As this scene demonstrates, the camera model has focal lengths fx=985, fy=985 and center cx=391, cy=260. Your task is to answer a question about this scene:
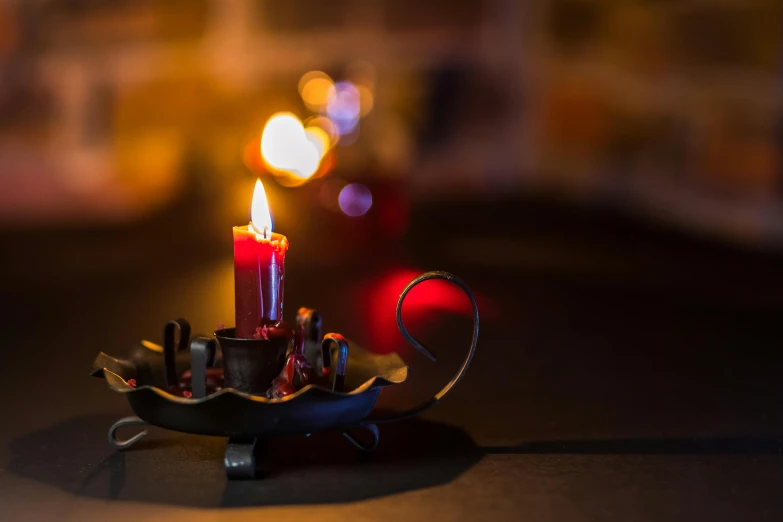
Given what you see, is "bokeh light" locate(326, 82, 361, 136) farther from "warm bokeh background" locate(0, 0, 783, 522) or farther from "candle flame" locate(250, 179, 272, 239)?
"candle flame" locate(250, 179, 272, 239)

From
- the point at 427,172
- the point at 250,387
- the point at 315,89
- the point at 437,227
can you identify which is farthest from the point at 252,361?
the point at 427,172

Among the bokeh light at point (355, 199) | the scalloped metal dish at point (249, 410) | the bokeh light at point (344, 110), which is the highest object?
the bokeh light at point (344, 110)

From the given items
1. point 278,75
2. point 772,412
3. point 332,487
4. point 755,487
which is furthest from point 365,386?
point 278,75

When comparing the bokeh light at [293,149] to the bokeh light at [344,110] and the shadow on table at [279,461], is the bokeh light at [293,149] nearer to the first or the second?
the bokeh light at [344,110]

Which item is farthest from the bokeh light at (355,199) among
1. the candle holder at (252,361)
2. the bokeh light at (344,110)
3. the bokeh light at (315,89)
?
the candle holder at (252,361)

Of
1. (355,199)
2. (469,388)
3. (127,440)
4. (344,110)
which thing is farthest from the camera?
(344,110)

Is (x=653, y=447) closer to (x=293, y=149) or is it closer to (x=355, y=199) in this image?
(x=355, y=199)

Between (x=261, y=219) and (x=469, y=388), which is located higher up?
(x=261, y=219)
